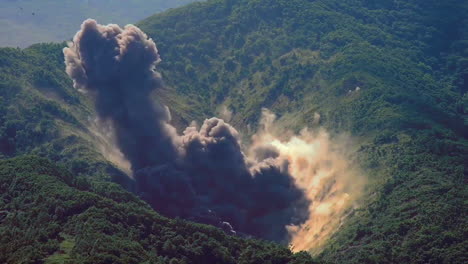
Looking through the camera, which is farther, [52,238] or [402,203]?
[402,203]

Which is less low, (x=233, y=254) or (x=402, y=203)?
(x=402, y=203)

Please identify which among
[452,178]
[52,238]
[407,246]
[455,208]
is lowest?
[52,238]

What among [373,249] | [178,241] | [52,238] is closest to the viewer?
[52,238]

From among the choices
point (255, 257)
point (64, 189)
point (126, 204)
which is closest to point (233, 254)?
point (255, 257)

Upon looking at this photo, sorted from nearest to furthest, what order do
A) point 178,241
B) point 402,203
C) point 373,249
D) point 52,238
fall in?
point 52,238
point 178,241
point 373,249
point 402,203

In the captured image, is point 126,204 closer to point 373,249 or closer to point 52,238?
point 52,238

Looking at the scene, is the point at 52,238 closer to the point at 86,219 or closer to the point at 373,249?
the point at 86,219

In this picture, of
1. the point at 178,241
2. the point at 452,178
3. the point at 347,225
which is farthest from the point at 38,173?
the point at 452,178

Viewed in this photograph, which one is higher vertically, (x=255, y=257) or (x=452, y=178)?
(x=452, y=178)

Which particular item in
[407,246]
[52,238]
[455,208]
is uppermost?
[455,208]
